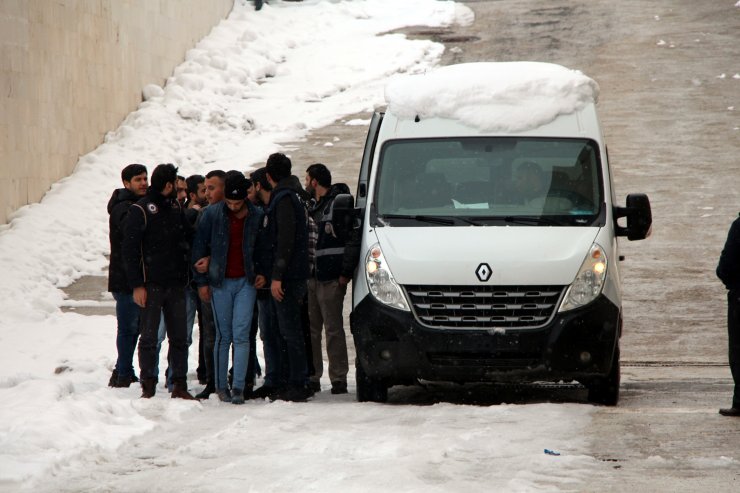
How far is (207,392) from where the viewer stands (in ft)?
34.2

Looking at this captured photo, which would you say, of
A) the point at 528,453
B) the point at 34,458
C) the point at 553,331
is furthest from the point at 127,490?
the point at 553,331

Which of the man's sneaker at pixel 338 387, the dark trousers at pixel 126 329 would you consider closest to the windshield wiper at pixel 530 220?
the man's sneaker at pixel 338 387

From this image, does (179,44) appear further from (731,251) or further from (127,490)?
(127,490)

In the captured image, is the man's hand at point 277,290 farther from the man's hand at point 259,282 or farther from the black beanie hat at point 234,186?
the black beanie hat at point 234,186

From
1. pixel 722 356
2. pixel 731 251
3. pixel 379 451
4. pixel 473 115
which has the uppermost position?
pixel 473 115

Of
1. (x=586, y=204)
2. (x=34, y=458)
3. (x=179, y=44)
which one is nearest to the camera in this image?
(x=34, y=458)

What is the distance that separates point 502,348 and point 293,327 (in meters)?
1.83

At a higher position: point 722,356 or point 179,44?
point 179,44

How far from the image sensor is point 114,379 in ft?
35.5

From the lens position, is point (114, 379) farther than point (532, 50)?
No

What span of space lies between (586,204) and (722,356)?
5.04m

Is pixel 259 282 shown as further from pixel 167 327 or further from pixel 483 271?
pixel 483 271

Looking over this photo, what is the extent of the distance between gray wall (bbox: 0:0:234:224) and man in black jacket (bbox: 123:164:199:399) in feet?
33.1

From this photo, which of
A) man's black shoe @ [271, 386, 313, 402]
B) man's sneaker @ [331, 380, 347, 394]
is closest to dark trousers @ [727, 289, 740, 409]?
man's black shoe @ [271, 386, 313, 402]
